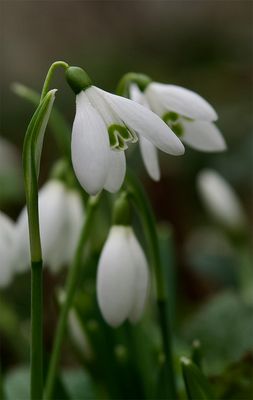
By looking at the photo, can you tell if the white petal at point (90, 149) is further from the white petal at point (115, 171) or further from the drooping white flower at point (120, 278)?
the drooping white flower at point (120, 278)

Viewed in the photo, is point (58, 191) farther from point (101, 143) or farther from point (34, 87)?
point (34, 87)

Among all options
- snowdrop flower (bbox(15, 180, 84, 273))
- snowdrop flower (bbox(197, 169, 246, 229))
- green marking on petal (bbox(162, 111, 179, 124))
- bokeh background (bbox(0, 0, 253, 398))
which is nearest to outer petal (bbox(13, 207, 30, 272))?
snowdrop flower (bbox(15, 180, 84, 273))

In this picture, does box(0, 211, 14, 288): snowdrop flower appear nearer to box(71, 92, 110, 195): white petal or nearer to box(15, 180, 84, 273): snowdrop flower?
box(15, 180, 84, 273): snowdrop flower

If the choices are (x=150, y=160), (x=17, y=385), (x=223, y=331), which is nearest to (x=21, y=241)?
(x=150, y=160)

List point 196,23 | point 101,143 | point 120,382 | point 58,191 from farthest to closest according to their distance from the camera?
1. point 196,23
2. point 120,382
3. point 58,191
4. point 101,143

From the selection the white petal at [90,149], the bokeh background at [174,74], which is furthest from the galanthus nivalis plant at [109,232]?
the bokeh background at [174,74]

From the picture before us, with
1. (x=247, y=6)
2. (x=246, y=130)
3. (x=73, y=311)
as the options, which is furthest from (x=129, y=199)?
(x=247, y=6)
